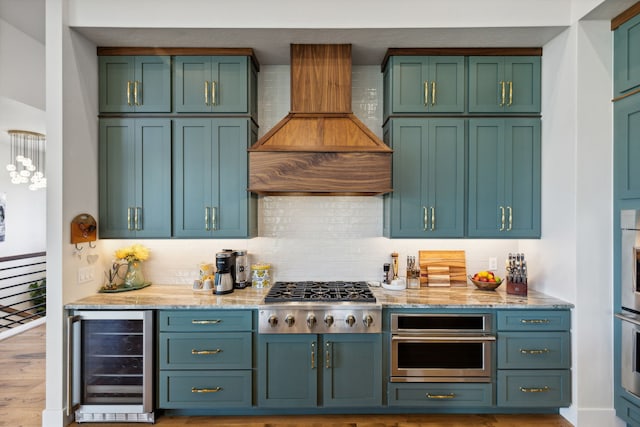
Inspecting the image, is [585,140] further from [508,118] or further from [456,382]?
[456,382]

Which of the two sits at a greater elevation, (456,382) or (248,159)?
(248,159)

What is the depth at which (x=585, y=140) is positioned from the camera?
2.51 metres

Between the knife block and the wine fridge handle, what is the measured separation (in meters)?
3.29

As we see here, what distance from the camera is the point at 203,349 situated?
8.31 feet

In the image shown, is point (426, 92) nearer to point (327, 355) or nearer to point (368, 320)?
point (368, 320)

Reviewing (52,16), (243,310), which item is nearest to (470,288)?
(243,310)

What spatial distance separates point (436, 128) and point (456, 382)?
196cm

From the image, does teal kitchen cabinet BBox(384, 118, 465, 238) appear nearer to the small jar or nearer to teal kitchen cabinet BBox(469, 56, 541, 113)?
teal kitchen cabinet BBox(469, 56, 541, 113)

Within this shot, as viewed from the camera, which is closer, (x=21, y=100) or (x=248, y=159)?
(x=248, y=159)

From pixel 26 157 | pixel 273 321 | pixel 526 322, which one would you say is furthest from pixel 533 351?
pixel 26 157

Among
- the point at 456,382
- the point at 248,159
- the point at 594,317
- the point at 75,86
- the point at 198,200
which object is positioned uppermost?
the point at 75,86

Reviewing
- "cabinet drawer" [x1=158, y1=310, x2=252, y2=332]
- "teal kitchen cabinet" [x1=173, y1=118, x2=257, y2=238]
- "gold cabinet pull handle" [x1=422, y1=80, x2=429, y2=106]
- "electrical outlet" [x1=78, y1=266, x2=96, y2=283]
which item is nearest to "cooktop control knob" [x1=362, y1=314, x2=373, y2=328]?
"cabinet drawer" [x1=158, y1=310, x2=252, y2=332]

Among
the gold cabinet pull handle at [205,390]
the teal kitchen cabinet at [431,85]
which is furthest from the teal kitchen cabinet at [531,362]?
the gold cabinet pull handle at [205,390]

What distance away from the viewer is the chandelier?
5.69 m
